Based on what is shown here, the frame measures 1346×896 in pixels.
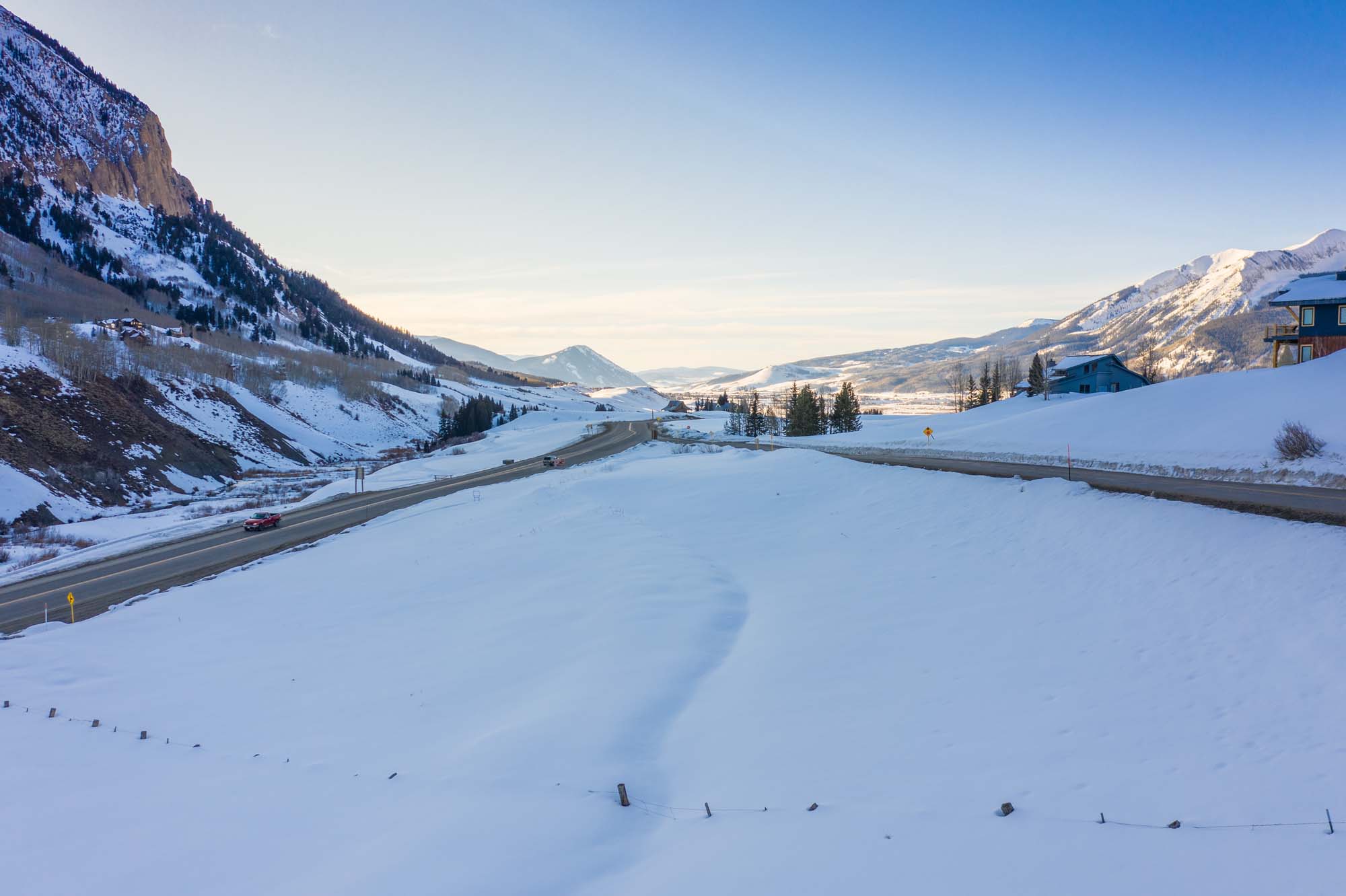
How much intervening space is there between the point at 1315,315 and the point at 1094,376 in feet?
97.3

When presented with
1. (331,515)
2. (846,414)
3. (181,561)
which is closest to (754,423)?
(846,414)

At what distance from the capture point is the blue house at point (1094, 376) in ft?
235

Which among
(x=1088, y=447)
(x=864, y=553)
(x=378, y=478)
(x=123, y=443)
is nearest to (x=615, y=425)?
(x=378, y=478)

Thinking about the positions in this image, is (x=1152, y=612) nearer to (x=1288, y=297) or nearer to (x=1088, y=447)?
(x=1088, y=447)

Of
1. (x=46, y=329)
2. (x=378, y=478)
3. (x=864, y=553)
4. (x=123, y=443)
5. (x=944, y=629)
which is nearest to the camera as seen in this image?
(x=944, y=629)

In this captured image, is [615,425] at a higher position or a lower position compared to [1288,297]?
lower

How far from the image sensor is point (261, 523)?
3731 centimetres

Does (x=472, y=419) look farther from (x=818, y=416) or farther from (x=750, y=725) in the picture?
(x=750, y=725)

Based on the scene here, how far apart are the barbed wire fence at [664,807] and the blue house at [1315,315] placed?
49014 mm

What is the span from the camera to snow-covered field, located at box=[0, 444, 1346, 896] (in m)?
7.28

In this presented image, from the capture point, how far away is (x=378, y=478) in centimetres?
5984

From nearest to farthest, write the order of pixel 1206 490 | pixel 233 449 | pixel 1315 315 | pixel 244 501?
pixel 1206 490
pixel 1315 315
pixel 244 501
pixel 233 449

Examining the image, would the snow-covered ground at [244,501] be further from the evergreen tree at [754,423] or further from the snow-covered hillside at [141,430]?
the evergreen tree at [754,423]

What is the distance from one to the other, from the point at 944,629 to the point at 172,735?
1583 centimetres
